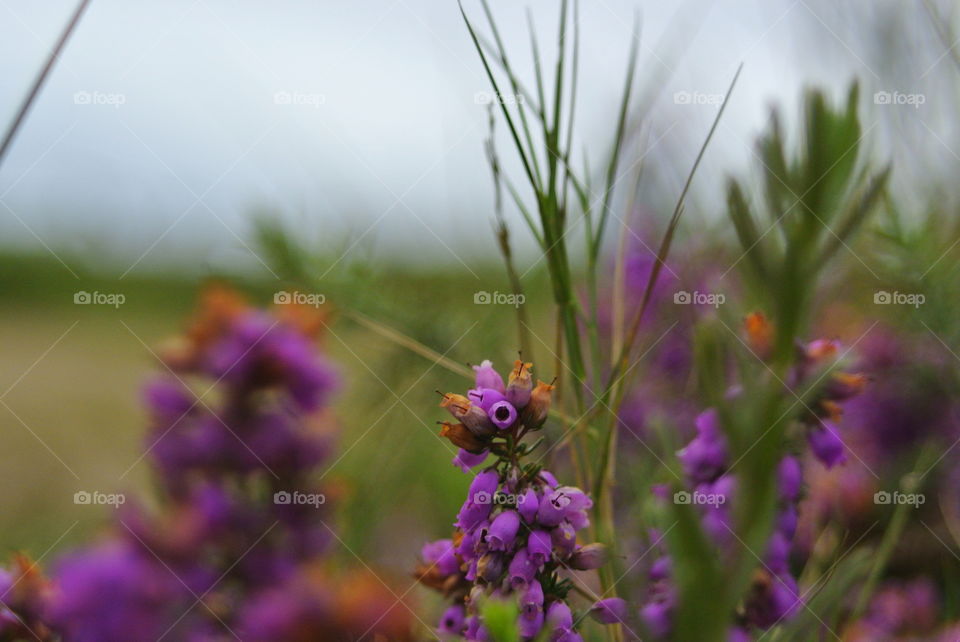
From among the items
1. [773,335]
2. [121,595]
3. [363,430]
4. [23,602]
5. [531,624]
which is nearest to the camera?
[773,335]

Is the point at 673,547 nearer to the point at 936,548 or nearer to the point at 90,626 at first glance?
the point at 90,626

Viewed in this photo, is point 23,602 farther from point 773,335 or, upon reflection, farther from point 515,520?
point 773,335

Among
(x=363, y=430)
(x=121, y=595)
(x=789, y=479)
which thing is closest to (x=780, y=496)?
(x=789, y=479)

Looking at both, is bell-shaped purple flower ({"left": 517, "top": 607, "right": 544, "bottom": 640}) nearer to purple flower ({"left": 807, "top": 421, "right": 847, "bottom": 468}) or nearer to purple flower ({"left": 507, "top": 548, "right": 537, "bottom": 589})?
purple flower ({"left": 507, "top": 548, "right": 537, "bottom": 589})

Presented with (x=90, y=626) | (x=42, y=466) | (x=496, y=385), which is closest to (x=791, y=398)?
(x=496, y=385)

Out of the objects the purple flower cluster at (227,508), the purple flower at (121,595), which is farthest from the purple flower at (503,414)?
the purple flower at (121,595)

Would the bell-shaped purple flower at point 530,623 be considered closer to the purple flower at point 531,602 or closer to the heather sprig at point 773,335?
→ the purple flower at point 531,602
